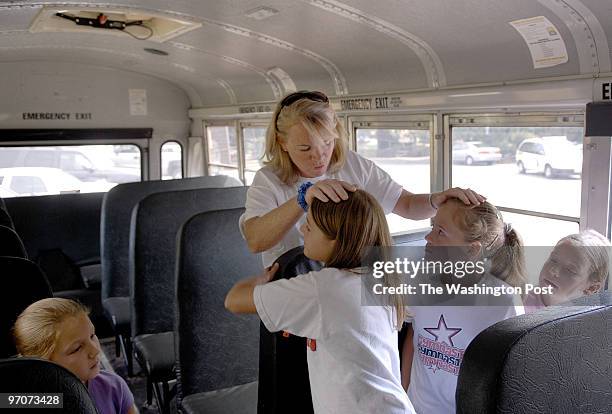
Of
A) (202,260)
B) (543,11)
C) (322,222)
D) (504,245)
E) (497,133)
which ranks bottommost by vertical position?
(202,260)

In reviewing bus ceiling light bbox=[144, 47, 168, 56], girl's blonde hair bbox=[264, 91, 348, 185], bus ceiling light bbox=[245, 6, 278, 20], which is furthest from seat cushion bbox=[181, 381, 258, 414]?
bus ceiling light bbox=[144, 47, 168, 56]

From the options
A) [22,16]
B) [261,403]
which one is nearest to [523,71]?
[261,403]

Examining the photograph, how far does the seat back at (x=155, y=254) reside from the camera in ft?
11.7

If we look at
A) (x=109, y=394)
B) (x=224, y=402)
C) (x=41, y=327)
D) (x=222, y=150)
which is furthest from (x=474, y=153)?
(x=222, y=150)

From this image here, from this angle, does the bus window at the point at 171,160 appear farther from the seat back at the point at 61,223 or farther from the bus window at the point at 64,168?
the seat back at the point at 61,223

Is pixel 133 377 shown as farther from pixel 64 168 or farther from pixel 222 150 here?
pixel 222 150

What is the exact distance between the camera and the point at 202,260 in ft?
9.29

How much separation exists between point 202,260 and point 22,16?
7.22ft

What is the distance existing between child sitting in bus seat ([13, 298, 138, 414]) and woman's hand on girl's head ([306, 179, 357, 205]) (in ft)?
3.40

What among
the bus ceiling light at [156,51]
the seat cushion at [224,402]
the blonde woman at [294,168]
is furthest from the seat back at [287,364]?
the bus ceiling light at [156,51]

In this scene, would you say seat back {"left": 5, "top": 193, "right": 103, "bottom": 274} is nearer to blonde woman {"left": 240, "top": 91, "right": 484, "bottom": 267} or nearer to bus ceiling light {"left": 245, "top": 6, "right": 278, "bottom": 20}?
bus ceiling light {"left": 245, "top": 6, "right": 278, "bottom": 20}

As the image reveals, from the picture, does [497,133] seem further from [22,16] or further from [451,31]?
[22,16]

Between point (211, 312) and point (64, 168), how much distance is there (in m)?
4.29

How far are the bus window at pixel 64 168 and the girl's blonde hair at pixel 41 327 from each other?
4.50m
